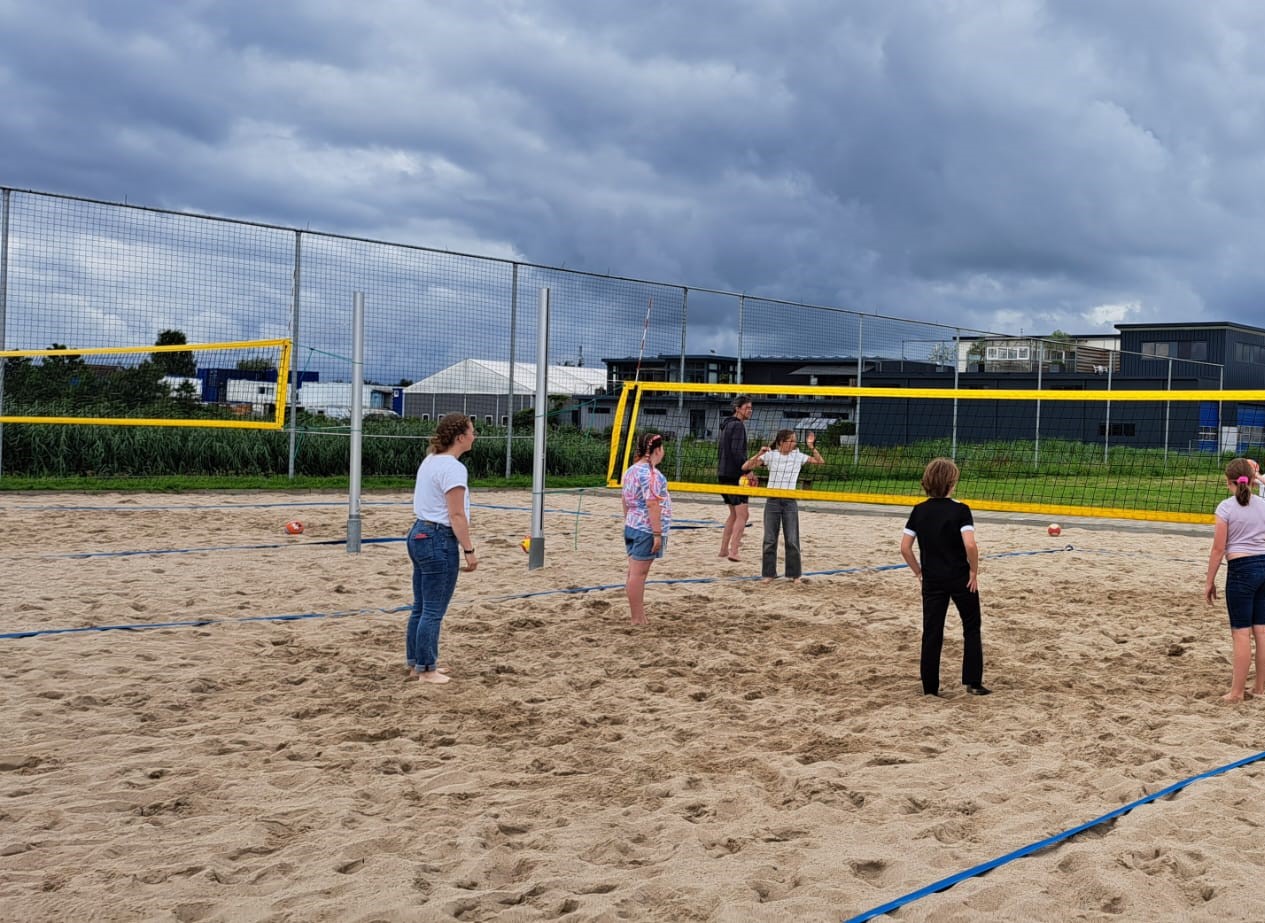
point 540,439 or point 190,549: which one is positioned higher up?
point 540,439

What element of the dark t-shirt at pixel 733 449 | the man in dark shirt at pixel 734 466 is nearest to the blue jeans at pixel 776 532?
the man in dark shirt at pixel 734 466

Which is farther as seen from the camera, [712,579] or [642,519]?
[712,579]

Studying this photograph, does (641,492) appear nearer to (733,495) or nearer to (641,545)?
(641,545)

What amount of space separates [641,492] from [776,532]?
228cm

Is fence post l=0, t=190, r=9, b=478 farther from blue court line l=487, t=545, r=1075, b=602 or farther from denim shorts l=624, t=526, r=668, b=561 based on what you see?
denim shorts l=624, t=526, r=668, b=561

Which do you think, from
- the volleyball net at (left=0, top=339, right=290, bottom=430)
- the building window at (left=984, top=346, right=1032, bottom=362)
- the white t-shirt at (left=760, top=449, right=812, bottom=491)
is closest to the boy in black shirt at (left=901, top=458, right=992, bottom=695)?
the white t-shirt at (left=760, top=449, right=812, bottom=491)

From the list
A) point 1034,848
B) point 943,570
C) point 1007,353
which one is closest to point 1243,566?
point 943,570

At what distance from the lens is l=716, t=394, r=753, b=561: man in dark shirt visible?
Answer: 9906 millimetres

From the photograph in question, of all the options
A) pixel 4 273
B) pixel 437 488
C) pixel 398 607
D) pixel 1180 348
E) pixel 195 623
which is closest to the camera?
pixel 437 488

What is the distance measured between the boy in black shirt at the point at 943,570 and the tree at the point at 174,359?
1114cm

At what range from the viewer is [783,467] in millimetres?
8883

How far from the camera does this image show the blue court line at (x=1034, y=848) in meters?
3.06

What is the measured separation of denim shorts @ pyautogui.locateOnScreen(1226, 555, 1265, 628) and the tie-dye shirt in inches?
119

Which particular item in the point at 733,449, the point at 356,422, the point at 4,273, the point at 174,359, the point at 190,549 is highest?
the point at 4,273
